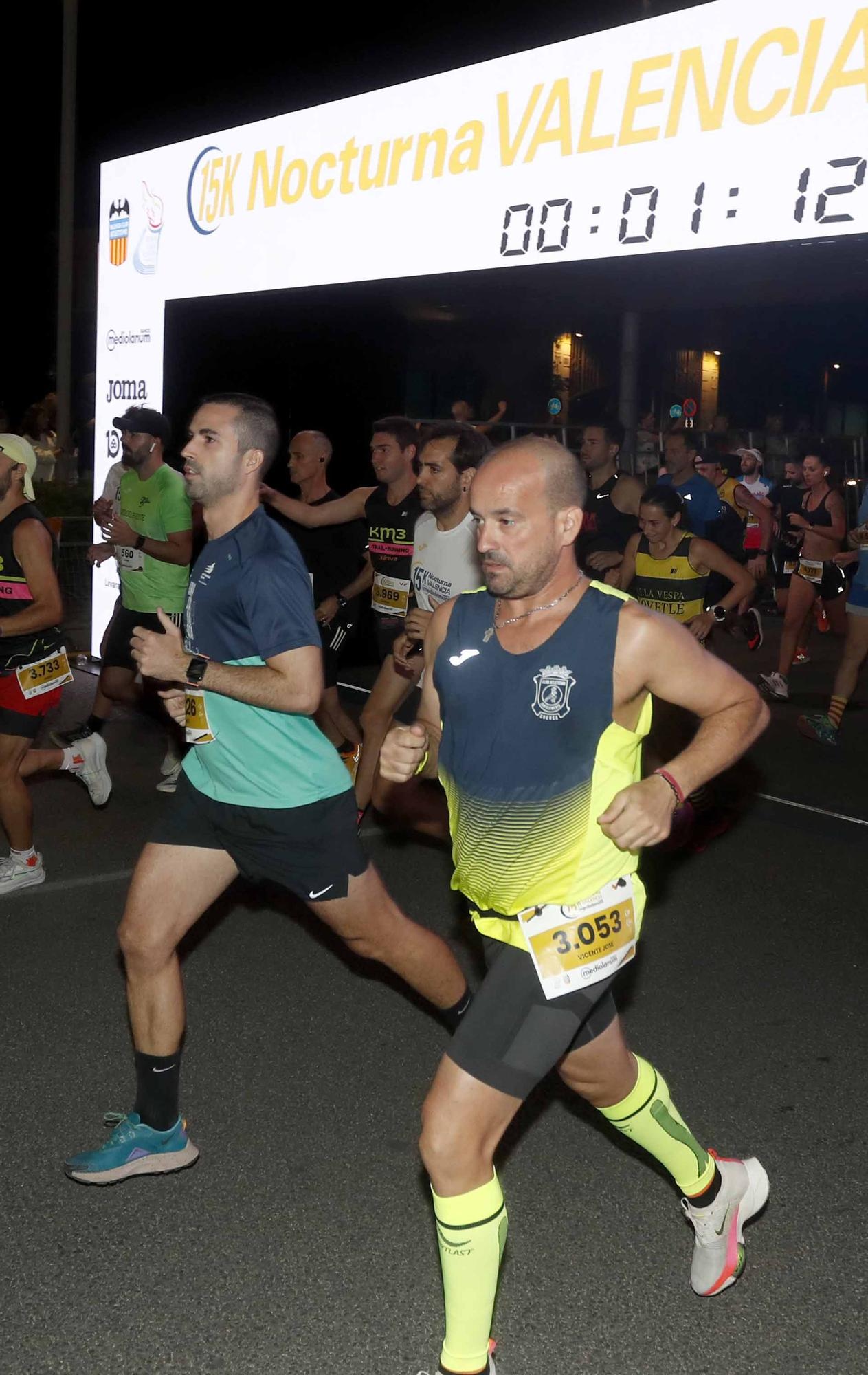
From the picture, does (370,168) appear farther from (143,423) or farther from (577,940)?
(577,940)

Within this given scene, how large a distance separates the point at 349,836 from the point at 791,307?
31447 mm

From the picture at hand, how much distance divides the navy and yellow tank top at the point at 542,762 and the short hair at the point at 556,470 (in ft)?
0.67

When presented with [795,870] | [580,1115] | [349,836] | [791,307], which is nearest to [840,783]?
[795,870]

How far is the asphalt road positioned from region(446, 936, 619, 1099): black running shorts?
2.43 ft

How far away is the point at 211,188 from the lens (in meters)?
11.4

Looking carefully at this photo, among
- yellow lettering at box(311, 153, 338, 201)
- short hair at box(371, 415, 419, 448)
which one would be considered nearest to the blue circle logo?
yellow lettering at box(311, 153, 338, 201)

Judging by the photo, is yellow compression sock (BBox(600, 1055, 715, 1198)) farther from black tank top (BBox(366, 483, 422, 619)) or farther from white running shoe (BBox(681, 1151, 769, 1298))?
black tank top (BBox(366, 483, 422, 619))

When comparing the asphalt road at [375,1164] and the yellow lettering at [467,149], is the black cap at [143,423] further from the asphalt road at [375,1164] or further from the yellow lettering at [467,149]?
the yellow lettering at [467,149]

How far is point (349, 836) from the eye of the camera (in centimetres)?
392

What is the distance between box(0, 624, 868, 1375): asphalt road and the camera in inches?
124

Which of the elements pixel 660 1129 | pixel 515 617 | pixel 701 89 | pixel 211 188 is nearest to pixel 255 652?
pixel 515 617

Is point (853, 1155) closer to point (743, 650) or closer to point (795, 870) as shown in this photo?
point (795, 870)

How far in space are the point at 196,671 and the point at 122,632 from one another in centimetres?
435

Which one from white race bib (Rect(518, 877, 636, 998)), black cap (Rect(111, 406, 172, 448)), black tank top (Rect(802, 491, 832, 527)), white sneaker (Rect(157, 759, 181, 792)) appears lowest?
white sneaker (Rect(157, 759, 181, 792))
